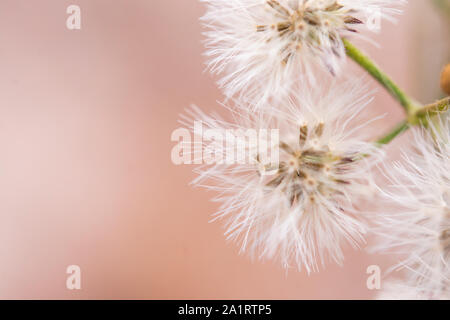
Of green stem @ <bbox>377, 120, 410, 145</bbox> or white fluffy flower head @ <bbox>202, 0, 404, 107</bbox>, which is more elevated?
white fluffy flower head @ <bbox>202, 0, 404, 107</bbox>

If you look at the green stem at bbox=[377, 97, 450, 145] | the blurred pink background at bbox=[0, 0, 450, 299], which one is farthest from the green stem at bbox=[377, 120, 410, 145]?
the blurred pink background at bbox=[0, 0, 450, 299]

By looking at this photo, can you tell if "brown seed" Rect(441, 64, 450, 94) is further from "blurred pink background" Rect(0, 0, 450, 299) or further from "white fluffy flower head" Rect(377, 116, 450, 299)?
"blurred pink background" Rect(0, 0, 450, 299)

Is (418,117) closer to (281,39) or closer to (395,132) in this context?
(395,132)

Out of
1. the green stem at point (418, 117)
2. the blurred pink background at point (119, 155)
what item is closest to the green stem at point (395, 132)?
the green stem at point (418, 117)

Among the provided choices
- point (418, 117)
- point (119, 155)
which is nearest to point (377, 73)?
point (418, 117)
